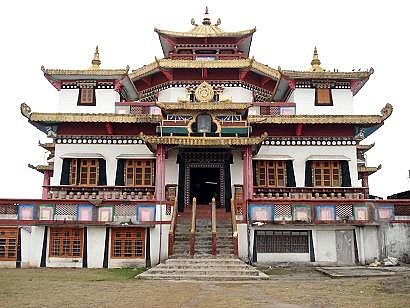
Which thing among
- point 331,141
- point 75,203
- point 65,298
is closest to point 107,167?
point 75,203

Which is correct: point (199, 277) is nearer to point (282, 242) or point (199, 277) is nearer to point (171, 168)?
point (282, 242)

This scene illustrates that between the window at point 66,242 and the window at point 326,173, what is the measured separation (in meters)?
12.7

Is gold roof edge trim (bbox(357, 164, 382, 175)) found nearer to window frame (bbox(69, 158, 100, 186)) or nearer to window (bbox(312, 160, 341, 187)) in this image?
window (bbox(312, 160, 341, 187))

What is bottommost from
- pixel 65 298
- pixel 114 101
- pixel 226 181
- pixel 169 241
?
pixel 65 298

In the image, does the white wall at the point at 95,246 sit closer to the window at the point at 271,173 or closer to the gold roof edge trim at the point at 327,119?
the window at the point at 271,173

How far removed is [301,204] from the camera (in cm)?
2198

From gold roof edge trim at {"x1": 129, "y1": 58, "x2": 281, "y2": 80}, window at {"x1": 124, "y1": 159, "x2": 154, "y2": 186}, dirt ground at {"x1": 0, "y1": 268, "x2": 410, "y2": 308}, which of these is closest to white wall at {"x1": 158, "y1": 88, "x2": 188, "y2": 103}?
gold roof edge trim at {"x1": 129, "y1": 58, "x2": 281, "y2": 80}

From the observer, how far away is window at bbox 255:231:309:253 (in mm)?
22078

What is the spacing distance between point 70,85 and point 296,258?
1595 centimetres

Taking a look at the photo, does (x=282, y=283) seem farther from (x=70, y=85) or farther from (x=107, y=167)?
(x=70, y=85)

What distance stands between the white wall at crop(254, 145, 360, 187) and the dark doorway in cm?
312

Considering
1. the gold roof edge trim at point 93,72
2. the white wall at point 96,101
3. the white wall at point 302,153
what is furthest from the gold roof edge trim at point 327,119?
the white wall at point 96,101

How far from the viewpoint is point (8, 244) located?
851 inches

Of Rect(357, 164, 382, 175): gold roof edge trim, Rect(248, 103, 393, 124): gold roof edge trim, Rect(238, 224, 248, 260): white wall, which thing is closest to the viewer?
Rect(238, 224, 248, 260): white wall
